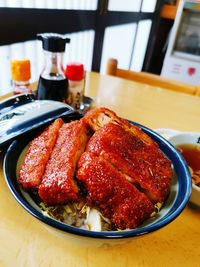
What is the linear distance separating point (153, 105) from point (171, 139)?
48 centimetres

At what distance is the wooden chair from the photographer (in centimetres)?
140

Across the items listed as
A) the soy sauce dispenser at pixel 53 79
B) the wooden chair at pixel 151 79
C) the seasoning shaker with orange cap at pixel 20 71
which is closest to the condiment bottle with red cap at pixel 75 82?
the soy sauce dispenser at pixel 53 79

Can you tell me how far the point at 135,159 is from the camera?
1.70ft

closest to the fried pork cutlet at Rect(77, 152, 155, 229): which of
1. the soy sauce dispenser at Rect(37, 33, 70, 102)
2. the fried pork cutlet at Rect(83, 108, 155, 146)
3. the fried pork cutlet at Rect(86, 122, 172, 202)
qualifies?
the fried pork cutlet at Rect(86, 122, 172, 202)

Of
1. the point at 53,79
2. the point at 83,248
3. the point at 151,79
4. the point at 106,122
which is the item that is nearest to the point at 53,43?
the point at 53,79

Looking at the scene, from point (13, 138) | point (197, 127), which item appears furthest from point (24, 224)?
point (197, 127)

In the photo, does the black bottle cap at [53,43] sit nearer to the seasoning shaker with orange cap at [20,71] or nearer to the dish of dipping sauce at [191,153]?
the seasoning shaker with orange cap at [20,71]

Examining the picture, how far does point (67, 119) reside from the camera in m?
0.71

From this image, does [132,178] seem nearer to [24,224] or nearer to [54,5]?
[24,224]

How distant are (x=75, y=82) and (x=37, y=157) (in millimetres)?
498

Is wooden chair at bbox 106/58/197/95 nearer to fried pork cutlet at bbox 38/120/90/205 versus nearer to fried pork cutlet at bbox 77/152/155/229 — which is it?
fried pork cutlet at bbox 38/120/90/205

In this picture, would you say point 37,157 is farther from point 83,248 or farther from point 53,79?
point 53,79

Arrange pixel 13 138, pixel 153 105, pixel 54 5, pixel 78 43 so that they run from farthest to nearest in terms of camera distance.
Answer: pixel 78 43
pixel 54 5
pixel 153 105
pixel 13 138

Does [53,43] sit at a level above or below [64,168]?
above
